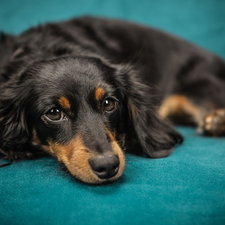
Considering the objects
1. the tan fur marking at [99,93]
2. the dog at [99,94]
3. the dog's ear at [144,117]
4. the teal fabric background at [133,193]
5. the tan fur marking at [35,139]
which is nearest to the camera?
the teal fabric background at [133,193]

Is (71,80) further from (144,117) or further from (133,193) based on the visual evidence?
(133,193)

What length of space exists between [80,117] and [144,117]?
0.62 metres

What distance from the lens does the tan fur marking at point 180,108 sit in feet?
9.37

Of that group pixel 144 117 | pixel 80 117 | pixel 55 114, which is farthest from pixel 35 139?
pixel 144 117

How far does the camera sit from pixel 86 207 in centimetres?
122

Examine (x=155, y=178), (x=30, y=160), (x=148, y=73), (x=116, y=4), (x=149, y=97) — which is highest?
(x=116, y=4)

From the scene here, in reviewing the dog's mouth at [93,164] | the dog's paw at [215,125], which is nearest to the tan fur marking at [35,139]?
the dog's mouth at [93,164]

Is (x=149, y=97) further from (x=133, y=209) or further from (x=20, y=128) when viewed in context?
(x=133, y=209)

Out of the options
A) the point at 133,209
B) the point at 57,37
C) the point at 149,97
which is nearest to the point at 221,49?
the point at 149,97

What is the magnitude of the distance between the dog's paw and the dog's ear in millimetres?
398

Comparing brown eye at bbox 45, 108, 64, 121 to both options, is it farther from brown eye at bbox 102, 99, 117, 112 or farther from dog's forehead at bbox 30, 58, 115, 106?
brown eye at bbox 102, 99, 117, 112

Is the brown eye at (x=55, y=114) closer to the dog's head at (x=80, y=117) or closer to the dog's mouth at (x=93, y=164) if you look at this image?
the dog's head at (x=80, y=117)

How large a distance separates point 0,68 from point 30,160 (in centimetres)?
80

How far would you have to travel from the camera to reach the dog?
1.68 m
